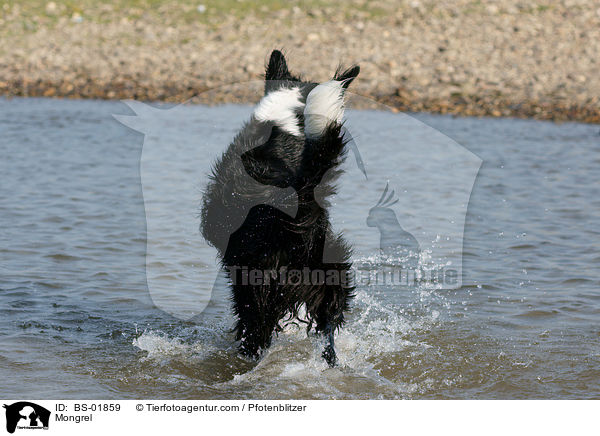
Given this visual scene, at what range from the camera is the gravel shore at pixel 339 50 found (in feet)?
39.1

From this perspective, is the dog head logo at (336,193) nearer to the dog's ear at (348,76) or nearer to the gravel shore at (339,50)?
the dog's ear at (348,76)

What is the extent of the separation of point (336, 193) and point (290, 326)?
1.40m

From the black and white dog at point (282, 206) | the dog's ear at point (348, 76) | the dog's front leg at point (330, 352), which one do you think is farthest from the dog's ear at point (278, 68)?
the dog's front leg at point (330, 352)

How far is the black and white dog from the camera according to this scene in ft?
11.0

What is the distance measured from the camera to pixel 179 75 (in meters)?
12.6

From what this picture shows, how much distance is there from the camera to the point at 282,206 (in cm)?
345

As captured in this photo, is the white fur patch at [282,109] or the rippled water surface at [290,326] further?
the rippled water surface at [290,326]

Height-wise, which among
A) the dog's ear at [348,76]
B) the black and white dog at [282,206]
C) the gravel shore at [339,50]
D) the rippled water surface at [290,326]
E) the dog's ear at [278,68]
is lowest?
the rippled water surface at [290,326]

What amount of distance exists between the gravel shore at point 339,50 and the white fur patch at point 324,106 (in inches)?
327

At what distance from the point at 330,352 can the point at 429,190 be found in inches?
153

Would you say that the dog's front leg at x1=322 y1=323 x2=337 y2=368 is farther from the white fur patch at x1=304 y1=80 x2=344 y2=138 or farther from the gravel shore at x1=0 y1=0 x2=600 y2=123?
the gravel shore at x1=0 y1=0 x2=600 y2=123

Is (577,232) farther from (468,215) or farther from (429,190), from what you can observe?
(429,190)
